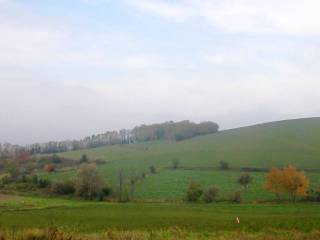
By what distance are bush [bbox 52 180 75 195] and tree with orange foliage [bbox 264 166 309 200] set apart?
3374 cm

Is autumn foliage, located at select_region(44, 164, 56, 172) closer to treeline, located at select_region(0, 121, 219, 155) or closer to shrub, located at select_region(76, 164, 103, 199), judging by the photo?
shrub, located at select_region(76, 164, 103, 199)

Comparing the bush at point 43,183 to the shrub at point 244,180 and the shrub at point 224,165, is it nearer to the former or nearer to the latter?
the shrub at point 224,165

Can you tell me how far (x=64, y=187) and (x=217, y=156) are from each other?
34544 mm

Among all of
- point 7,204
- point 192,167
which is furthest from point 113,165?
point 7,204

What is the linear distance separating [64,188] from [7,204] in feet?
76.9

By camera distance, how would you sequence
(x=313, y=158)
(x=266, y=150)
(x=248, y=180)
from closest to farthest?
(x=248, y=180) → (x=313, y=158) → (x=266, y=150)

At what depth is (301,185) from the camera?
2852 inches

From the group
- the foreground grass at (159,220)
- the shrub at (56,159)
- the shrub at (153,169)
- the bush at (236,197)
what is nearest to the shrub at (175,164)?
the shrub at (153,169)

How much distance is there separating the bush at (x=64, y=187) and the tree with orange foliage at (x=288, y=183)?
111 ft

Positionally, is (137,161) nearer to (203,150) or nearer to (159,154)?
(159,154)

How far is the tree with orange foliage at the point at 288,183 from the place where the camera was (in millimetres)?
72312

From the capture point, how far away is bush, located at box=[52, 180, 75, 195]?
84.8 metres

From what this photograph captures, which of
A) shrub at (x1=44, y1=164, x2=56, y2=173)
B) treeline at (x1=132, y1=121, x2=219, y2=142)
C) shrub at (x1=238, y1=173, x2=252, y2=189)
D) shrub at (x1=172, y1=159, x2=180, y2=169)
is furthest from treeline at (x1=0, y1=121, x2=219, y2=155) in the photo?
shrub at (x1=238, y1=173, x2=252, y2=189)

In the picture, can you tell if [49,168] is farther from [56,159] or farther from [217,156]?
[217,156]
